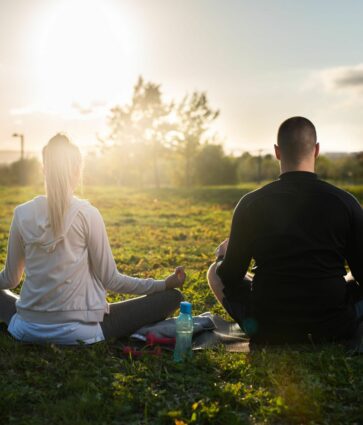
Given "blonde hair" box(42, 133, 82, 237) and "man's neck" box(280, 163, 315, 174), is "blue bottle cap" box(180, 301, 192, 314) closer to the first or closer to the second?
"blonde hair" box(42, 133, 82, 237)

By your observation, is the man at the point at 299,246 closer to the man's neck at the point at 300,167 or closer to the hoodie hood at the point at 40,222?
the man's neck at the point at 300,167

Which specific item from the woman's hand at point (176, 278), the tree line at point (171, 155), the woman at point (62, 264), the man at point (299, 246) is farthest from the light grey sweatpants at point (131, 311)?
the tree line at point (171, 155)

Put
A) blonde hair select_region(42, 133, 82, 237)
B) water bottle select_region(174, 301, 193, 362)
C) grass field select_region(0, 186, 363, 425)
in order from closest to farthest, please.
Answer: grass field select_region(0, 186, 363, 425)
blonde hair select_region(42, 133, 82, 237)
water bottle select_region(174, 301, 193, 362)

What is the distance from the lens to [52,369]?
157 inches

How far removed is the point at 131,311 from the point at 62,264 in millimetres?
835

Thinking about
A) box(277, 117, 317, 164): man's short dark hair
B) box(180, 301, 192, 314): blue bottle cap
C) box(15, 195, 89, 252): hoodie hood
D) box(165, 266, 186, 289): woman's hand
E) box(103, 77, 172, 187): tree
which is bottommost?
box(180, 301, 192, 314): blue bottle cap

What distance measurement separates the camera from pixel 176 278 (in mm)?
4641

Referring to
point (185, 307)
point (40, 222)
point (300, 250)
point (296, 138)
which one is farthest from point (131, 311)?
point (296, 138)

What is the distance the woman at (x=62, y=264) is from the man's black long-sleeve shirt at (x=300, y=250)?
0.77 metres

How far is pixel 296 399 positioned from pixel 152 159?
38119mm

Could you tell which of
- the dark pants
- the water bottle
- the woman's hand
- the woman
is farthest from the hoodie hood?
the dark pants

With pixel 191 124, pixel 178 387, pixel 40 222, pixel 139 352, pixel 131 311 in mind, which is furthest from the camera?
pixel 191 124

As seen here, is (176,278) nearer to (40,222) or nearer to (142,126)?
(40,222)

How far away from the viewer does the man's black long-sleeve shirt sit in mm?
4078
